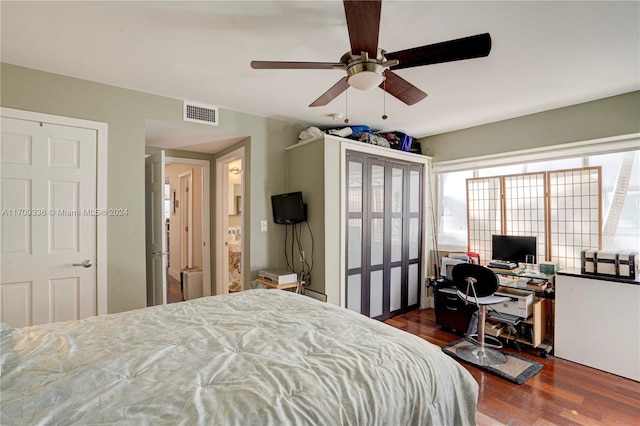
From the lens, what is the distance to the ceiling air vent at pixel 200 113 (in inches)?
117

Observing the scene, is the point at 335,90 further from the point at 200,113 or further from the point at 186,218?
the point at 186,218

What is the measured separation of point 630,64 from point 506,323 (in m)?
2.37

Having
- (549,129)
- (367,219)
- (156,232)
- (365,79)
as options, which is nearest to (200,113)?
(156,232)

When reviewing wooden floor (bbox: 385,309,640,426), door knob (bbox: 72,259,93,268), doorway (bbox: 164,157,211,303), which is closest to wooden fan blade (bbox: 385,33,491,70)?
wooden floor (bbox: 385,309,640,426)

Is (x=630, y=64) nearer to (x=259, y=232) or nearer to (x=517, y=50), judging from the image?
(x=517, y=50)

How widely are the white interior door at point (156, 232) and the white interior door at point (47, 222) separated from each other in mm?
597

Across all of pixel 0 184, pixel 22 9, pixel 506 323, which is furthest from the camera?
pixel 506 323

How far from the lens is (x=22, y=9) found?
166 cm

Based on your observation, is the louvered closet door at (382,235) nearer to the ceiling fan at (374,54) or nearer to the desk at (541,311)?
the desk at (541,311)

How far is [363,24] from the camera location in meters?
1.34

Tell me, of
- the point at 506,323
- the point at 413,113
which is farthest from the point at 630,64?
the point at 506,323

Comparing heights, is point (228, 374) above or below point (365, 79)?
below

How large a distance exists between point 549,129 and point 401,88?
225 centimetres

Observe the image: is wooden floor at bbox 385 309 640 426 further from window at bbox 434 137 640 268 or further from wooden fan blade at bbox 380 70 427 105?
wooden fan blade at bbox 380 70 427 105
